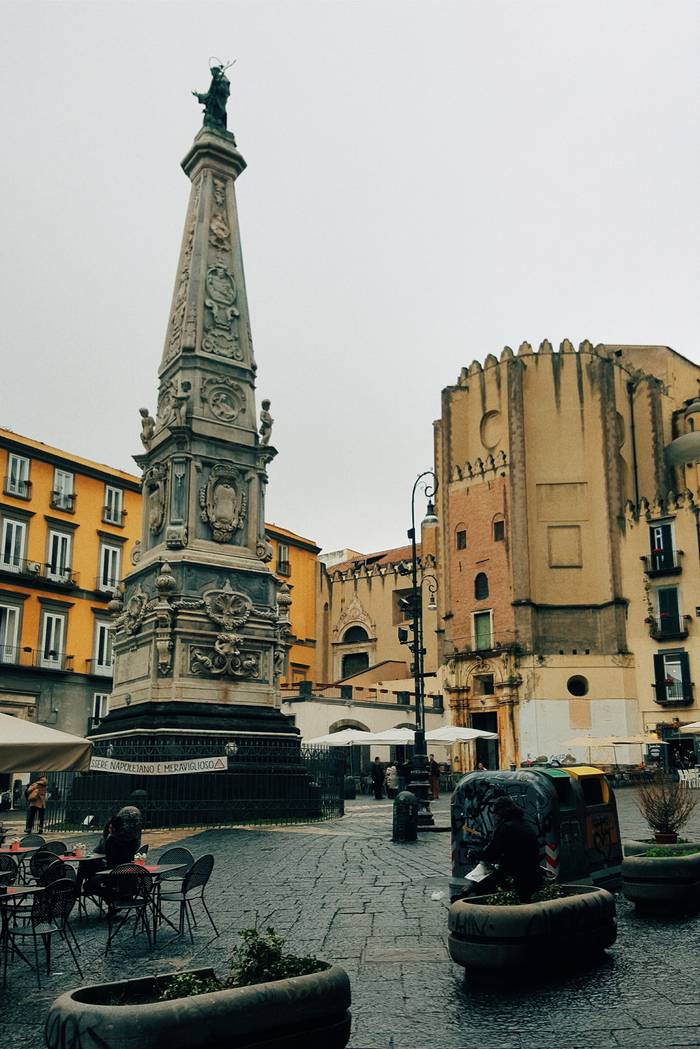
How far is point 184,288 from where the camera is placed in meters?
23.7

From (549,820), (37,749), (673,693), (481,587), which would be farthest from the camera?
(481,587)

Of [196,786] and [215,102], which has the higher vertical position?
[215,102]

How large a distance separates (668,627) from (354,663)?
24.2 metres

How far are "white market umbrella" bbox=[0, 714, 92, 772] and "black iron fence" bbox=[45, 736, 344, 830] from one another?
9073 millimetres

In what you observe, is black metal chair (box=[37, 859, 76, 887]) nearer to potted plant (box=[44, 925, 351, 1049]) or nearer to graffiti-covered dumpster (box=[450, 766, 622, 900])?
graffiti-covered dumpster (box=[450, 766, 622, 900])

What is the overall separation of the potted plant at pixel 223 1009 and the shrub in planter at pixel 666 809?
6.57m

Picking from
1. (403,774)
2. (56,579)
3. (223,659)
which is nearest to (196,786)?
(223,659)

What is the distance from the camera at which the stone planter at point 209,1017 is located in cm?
424

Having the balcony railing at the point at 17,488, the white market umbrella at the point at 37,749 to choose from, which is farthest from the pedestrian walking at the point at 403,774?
the balcony railing at the point at 17,488

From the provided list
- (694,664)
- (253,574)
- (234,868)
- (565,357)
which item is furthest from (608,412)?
(234,868)

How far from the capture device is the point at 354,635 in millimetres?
62688

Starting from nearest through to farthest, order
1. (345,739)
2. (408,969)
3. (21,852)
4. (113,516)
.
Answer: (408,969) < (21,852) < (345,739) < (113,516)

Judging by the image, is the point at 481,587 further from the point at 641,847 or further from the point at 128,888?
the point at 128,888

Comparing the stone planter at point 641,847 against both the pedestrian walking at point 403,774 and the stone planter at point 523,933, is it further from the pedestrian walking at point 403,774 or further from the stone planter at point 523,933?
the pedestrian walking at point 403,774
